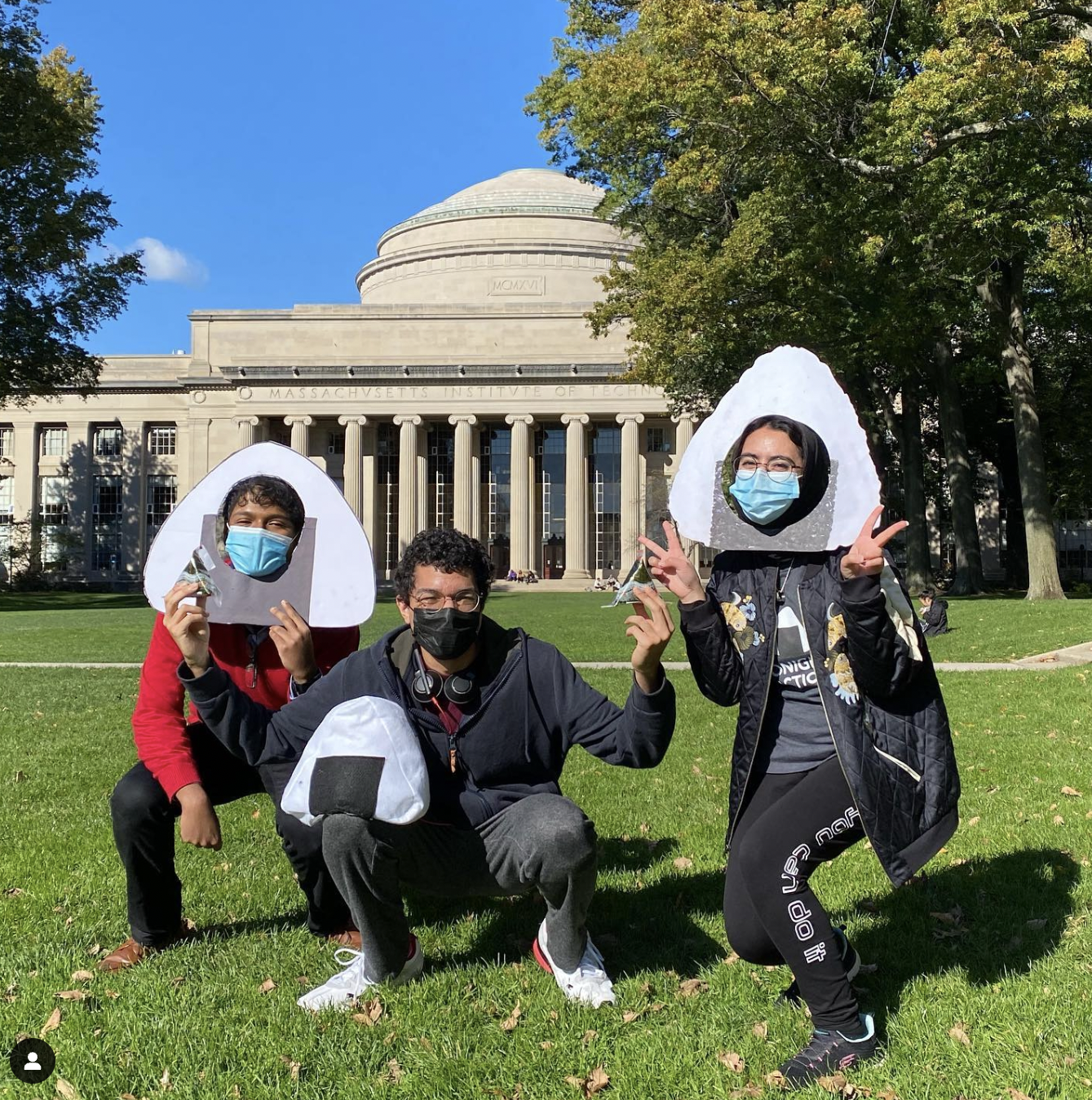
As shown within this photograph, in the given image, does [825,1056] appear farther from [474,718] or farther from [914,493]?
[914,493]

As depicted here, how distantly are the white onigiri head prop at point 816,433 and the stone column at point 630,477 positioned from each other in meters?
63.5

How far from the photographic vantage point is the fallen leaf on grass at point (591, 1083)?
330 centimetres

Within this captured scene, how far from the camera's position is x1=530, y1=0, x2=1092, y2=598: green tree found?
17.8 m

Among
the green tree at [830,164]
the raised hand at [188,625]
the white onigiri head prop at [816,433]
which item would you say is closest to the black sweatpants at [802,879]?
the white onigiri head prop at [816,433]

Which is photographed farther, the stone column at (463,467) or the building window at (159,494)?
the building window at (159,494)

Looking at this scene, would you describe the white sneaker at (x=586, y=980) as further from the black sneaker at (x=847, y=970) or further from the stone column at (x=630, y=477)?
the stone column at (x=630, y=477)

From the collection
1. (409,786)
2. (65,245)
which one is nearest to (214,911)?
(409,786)

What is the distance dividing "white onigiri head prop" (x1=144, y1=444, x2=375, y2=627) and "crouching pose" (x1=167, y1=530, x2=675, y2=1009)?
265 millimetres

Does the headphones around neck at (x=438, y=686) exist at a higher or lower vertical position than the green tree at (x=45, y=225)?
lower

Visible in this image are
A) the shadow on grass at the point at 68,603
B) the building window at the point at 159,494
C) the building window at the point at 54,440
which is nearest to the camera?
the shadow on grass at the point at 68,603

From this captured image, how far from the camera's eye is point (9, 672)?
15.7m

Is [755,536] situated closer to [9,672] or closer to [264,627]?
[264,627]

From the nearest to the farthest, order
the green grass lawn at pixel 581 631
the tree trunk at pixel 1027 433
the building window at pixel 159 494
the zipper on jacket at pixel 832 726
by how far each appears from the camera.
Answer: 1. the zipper on jacket at pixel 832 726
2. the green grass lawn at pixel 581 631
3. the tree trunk at pixel 1027 433
4. the building window at pixel 159 494

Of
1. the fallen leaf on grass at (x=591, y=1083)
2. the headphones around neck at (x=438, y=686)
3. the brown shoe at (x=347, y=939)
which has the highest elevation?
the headphones around neck at (x=438, y=686)
